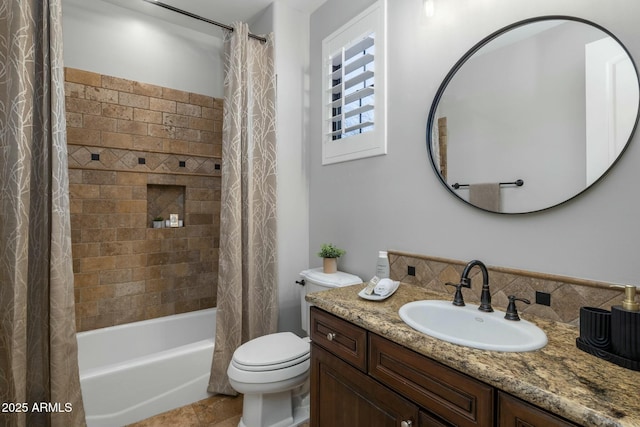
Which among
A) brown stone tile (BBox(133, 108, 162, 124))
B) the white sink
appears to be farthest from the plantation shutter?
brown stone tile (BBox(133, 108, 162, 124))

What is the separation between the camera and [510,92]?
123 cm

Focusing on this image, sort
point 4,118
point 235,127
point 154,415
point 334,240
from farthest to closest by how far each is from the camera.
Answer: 1. point 334,240
2. point 235,127
3. point 154,415
4. point 4,118

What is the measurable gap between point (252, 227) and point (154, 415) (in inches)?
50.3

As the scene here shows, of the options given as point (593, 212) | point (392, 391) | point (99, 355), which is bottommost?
point (99, 355)

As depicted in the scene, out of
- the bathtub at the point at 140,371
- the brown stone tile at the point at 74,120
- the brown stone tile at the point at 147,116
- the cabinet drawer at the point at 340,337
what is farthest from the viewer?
the brown stone tile at the point at 147,116

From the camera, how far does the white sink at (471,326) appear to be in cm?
92

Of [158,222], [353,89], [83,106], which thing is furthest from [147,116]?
[353,89]

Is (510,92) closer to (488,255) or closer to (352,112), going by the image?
(488,255)

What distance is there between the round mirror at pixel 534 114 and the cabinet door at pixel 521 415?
72 cm

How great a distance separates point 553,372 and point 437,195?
88 centimetres

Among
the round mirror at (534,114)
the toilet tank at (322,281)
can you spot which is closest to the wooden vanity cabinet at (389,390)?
the toilet tank at (322,281)

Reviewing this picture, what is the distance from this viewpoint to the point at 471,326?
116cm

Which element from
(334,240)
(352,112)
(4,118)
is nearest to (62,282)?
(4,118)

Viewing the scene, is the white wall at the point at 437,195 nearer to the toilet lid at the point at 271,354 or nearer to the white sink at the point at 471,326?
the white sink at the point at 471,326
